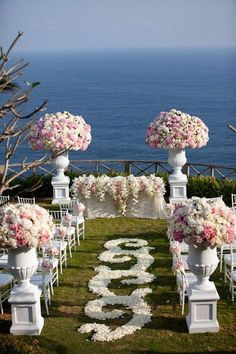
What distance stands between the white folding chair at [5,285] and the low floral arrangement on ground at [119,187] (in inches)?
210

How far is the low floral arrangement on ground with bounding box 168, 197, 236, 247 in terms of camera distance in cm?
1073

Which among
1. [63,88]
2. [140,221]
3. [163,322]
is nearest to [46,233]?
[163,322]

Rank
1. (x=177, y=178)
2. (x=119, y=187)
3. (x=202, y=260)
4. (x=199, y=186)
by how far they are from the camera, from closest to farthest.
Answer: (x=202, y=260) → (x=119, y=187) → (x=177, y=178) → (x=199, y=186)

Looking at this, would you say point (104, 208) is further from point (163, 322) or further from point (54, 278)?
point (163, 322)

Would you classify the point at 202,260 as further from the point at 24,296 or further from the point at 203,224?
the point at 24,296

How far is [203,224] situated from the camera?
1074 centimetres

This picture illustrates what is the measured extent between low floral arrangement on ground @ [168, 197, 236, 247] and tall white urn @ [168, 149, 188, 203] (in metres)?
8.60

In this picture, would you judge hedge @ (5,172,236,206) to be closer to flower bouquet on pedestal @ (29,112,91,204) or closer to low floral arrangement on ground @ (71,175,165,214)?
flower bouquet on pedestal @ (29,112,91,204)

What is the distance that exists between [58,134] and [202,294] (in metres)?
8.77

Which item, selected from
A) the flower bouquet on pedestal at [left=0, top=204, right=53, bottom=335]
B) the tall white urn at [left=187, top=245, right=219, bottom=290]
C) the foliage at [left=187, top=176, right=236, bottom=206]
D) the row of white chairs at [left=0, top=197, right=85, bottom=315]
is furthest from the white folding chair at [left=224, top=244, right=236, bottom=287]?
the foliage at [left=187, top=176, right=236, bottom=206]

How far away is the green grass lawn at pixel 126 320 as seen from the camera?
36.0 feet

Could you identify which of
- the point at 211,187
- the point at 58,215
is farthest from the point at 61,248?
the point at 211,187

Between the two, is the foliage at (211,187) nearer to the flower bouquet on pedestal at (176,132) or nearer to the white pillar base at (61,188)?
the flower bouquet on pedestal at (176,132)

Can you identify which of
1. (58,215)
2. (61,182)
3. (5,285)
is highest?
(61,182)
